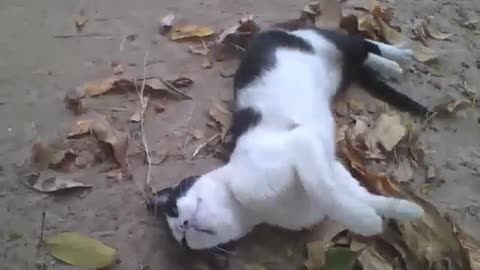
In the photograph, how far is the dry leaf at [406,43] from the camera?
2125mm

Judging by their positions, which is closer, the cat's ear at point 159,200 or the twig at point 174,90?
the cat's ear at point 159,200

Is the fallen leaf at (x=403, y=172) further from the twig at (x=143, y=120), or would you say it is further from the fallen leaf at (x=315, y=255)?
the twig at (x=143, y=120)

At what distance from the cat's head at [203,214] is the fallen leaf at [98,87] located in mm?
486

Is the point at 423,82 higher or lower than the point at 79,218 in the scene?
higher

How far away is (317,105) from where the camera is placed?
175cm

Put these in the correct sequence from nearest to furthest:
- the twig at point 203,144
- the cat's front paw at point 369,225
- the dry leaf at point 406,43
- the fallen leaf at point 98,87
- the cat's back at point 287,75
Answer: the cat's front paw at point 369,225 → the cat's back at point 287,75 → the twig at point 203,144 → the fallen leaf at point 98,87 → the dry leaf at point 406,43

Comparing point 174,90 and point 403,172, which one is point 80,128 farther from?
point 403,172

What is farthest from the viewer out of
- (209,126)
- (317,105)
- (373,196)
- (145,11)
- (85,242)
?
(145,11)

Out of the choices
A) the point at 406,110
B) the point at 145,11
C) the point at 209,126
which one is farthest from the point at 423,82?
the point at 145,11

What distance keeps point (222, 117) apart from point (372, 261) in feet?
1.76

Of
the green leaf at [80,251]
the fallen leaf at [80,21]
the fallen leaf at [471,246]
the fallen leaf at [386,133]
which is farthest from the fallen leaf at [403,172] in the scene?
the fallen leaf at [80,21]

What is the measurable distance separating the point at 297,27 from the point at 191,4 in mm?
339

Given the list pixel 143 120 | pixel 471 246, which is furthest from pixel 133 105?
pixel 471 246

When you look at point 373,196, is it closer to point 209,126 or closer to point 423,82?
point 209,126
